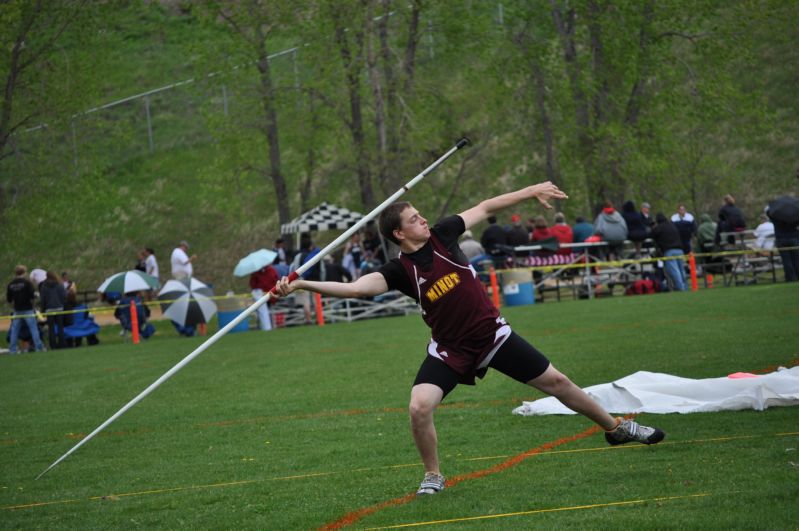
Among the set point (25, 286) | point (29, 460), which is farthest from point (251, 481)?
point (25, 286)

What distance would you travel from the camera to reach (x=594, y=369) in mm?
13414

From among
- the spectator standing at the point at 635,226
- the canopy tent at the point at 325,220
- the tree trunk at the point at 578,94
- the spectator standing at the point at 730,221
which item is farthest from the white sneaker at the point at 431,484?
the tree trunk at the point at 578,94

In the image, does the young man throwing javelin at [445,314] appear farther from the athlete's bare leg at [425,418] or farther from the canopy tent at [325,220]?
the canopy tent at [325,220]

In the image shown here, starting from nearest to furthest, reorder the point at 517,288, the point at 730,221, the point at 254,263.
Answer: the point at 254,263
the point at 517,288
the point at 730,221

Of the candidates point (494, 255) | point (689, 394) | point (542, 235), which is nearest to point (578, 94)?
point (542, 235)

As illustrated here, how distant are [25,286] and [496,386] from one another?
1724 cm

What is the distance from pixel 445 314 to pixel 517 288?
67.6ft

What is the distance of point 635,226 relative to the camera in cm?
2909

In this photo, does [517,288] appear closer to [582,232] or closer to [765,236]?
[582,232]

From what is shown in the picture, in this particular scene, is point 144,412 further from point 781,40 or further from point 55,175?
point 781,40

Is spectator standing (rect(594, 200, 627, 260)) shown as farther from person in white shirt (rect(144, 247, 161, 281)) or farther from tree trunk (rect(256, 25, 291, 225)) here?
tree trunk (rect(256, 25, 291, 225))

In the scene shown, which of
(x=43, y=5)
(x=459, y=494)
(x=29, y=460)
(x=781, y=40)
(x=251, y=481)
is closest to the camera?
(x=459, y=494)

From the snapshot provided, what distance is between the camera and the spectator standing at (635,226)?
28.8 m

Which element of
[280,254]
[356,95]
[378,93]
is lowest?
[280,254]
